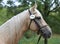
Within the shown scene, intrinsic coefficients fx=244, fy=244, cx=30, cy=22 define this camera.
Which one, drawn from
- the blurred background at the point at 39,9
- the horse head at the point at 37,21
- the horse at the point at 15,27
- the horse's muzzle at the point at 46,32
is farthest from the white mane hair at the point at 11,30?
the blurred background at the point at 39,9

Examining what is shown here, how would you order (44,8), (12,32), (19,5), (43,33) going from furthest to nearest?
(44,8) < (19,5) < (43,33) < (12,32)

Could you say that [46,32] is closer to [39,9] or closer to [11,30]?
[11,30]

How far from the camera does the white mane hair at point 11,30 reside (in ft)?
14.6

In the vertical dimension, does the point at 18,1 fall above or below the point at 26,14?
below

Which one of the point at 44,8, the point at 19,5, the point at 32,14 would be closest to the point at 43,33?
the point at 32,14

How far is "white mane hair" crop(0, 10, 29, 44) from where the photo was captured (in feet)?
14.6

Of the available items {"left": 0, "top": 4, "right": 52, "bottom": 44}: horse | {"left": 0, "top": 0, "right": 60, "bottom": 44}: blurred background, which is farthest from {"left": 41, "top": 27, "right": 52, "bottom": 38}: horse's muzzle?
{"left": 0, "top": 0, "right": 60, "bottom": 44}: blurred background

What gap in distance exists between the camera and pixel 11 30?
4488 mm

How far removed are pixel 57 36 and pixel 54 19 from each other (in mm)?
4421

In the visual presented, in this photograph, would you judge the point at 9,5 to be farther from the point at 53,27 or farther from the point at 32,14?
the point at 32,14

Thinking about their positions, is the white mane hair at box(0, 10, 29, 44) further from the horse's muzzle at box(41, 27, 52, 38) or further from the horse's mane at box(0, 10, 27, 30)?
the horse's muzzle at box(41, 27, 52, 38)

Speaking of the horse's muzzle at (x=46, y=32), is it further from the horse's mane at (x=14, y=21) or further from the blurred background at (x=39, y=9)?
the blurred background at (x=39, y=9)

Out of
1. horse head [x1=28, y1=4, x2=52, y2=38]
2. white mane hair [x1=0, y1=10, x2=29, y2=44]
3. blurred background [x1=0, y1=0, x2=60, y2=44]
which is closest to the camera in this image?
white mane hair [x1=0, y1=10, x2=29, y2=44]

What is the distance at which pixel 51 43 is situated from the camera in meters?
15.6
